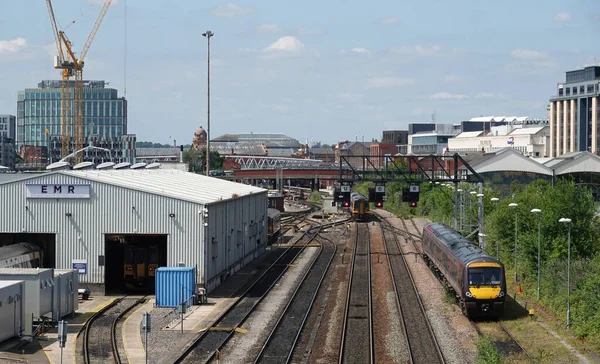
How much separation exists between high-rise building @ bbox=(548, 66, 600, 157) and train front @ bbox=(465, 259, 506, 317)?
426ft

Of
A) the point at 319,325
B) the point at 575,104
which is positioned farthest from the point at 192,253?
the point at 575,104

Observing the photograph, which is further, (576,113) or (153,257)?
(576,113)

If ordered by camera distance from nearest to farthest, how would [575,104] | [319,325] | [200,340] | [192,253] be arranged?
1. [200,340]
2. [319,325]
3. [192,253]
4. [575,104]

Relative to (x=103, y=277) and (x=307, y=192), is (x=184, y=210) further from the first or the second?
(x=307, y=192)

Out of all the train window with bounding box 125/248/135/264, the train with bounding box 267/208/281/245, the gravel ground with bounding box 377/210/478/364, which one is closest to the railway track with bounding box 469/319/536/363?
the gravel ground with bounding box 377/210/478/364

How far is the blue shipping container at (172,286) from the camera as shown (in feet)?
117

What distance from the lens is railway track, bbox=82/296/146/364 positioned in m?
26.8

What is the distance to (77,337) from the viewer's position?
29.7 m

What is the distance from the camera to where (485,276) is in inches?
1298

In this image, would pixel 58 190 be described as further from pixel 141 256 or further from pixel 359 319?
pixel 359 319

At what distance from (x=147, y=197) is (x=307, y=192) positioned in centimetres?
12464

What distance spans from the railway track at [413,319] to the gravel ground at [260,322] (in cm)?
522

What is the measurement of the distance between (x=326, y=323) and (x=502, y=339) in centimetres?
691

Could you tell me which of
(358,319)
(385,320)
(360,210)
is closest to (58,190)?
(358,319)
